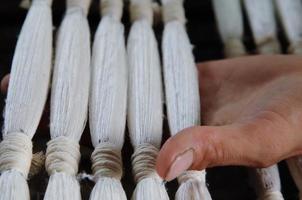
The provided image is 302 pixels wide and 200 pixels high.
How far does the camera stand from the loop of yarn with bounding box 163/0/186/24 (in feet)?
3.28

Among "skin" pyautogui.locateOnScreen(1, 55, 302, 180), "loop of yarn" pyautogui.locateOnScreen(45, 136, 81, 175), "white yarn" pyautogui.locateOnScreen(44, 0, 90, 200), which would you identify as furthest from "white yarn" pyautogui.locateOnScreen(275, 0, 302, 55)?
"loop of yarn" pyautogui.locateOnScreen(45, 136, 81, 175)

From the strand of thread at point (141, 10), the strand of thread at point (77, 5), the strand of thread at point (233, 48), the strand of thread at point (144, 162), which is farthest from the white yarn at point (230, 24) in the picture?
the strand of thread at point (144, 162)

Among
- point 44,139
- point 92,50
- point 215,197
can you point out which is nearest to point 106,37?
point 92,50

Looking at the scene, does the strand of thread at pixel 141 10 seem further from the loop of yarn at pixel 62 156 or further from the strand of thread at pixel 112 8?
the loop of yarn at pixel 62 156

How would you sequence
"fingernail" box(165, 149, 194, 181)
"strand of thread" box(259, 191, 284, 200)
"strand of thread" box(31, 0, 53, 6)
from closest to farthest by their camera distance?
"fingernail" box(165, 149, 194, 181), "strand of thread" box(259, 191, 284, 200), "strand of thread" box(31, 0, 53, 6)

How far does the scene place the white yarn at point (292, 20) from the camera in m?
1.00

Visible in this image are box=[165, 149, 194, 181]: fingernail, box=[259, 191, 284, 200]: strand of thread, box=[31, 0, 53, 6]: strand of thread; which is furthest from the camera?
box=[31, 0, 53, 6]: strand of thread

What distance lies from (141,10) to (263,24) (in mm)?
219

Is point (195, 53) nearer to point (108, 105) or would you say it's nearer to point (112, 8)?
point (112, 8)

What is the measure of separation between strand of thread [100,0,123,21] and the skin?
6.9 inches

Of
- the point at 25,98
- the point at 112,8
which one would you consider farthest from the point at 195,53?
the point at 25,98

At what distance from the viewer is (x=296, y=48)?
0.99m

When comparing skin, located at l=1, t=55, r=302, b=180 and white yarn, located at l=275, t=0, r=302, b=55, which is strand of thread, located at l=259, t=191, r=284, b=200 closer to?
skin, located at l=1, t=55, r=302, b=180

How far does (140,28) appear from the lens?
0.95 meters
